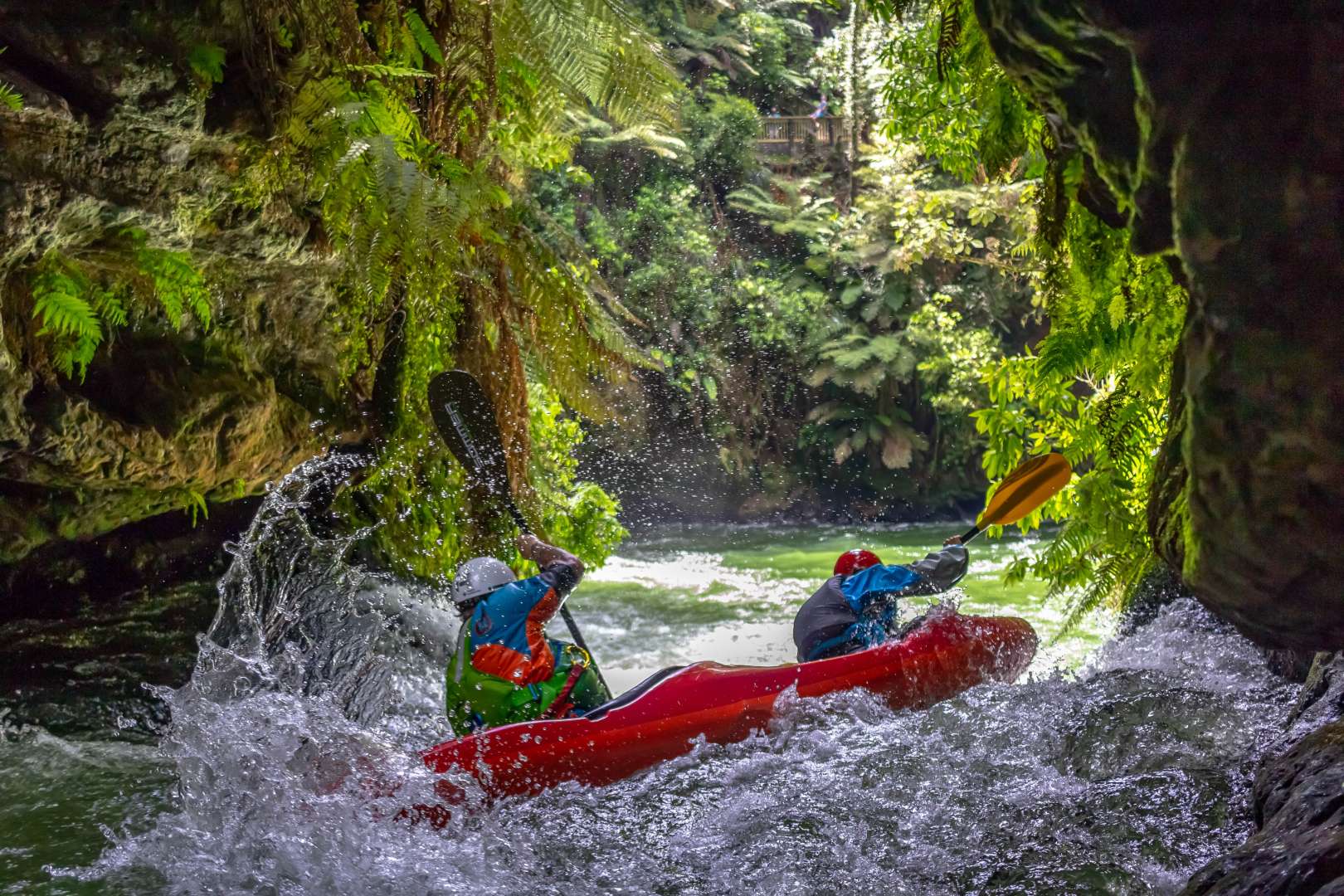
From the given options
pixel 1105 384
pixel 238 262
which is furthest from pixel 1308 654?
pixel 238 262

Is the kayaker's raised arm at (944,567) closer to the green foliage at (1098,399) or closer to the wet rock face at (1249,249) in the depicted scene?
the green foliage at (1098,399)

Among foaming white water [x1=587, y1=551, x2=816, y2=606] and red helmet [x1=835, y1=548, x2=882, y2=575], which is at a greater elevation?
red helmet [x1=835, y1=548, x2=882, y2=575]

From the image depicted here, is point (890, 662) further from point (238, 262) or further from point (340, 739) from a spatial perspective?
point (238, 262)

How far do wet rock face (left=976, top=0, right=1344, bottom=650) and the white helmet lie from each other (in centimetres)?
282

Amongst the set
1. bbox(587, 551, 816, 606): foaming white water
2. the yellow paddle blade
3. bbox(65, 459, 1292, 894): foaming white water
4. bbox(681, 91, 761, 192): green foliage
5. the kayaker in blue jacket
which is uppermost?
bbox(681, 91, 761, 192): green foliage

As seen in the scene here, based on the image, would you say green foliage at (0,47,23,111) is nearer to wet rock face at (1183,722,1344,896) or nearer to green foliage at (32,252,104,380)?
green foliage at (32,252,104,380)

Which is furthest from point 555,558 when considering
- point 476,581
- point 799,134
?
point 799,134

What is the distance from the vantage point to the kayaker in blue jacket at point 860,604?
190 inches

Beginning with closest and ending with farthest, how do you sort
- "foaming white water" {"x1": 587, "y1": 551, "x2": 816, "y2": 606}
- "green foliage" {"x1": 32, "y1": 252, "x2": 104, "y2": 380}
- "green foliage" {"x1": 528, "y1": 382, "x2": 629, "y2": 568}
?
"green foliage" {"x1": 32, "y1": 252, "x2": 104, "y2": 380}
"green foliage" {"x1": 528, "y1": 382, "x2": 629, "y2": 568}
"foaming white water" {"x1": 587, "y1": 551, "x2": 816, "y2": 606}

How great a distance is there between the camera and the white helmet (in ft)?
14.0

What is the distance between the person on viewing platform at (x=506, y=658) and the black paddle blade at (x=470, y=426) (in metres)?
1.43

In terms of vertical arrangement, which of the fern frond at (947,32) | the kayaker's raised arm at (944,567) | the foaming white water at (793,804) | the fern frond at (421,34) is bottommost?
the foaming white water at (793,804)

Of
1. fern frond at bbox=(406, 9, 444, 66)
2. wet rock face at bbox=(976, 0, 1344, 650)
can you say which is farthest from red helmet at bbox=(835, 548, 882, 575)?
wet rock face at bbox=(976, 0, 1344, 650)

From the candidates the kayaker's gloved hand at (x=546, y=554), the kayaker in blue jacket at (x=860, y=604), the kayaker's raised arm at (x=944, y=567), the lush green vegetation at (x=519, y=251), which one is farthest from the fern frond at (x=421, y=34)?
the kayaker's raised arm at (x=944, y=567)
